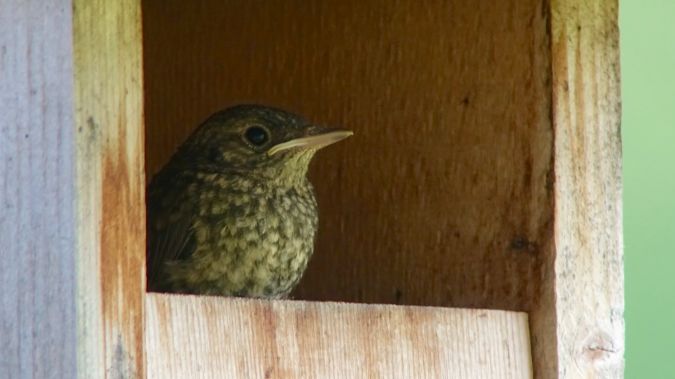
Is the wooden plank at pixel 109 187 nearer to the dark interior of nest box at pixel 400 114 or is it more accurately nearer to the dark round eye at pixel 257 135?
the dark interior of nest box at pixel 400 114

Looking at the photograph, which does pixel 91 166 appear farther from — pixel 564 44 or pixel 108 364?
pixel 564 44

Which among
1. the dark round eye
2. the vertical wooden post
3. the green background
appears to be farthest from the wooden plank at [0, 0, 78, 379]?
the green background

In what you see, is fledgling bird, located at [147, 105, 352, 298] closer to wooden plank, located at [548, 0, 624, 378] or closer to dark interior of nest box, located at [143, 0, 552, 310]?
dark interior of nest box, located at [143, 0, 552, 310]

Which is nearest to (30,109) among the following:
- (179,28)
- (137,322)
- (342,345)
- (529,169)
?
(137,322)

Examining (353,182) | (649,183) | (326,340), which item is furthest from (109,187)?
(649,183)

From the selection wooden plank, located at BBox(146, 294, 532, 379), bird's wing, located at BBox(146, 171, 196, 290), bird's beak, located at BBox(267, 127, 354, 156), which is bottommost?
wooden plank, located at BBox(146, 294, 532, 379)

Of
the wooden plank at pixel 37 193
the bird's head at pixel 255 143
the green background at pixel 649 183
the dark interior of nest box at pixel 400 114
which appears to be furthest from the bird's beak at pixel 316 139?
the green background at pixel 649 183
